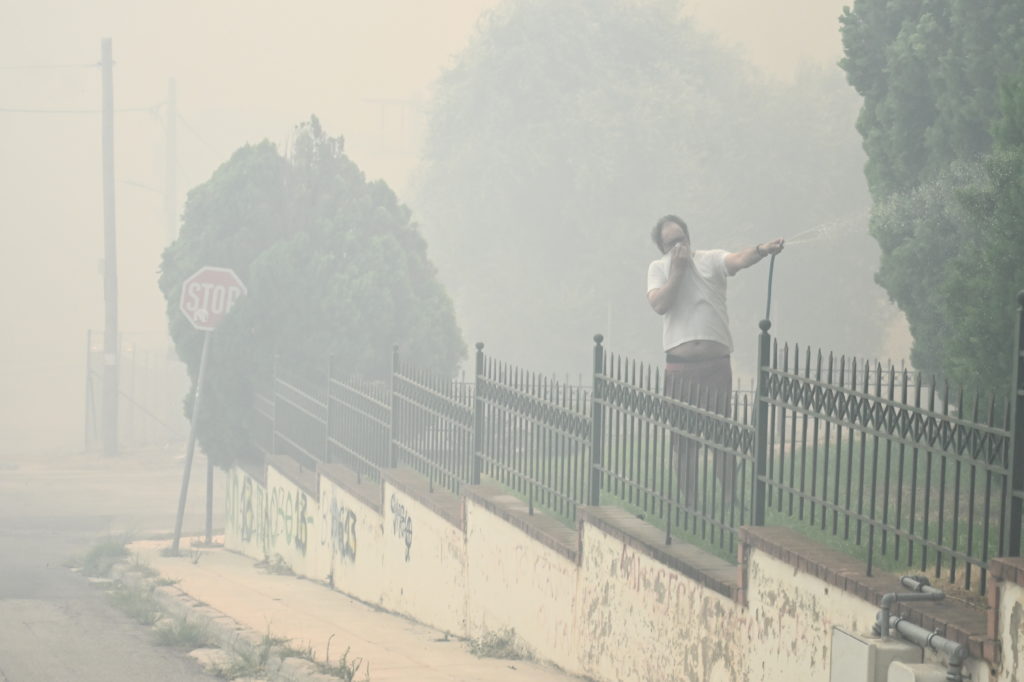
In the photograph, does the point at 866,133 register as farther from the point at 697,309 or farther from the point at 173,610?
the point at 173,610

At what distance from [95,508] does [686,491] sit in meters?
17.1

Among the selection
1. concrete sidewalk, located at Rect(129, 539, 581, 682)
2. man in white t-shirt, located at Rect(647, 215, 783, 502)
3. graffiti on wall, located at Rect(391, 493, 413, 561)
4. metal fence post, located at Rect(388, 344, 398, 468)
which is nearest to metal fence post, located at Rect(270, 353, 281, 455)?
concrete sidewalk, located at Rect(129, 539, 581, 682)

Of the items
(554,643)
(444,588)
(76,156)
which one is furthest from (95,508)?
(76,156)

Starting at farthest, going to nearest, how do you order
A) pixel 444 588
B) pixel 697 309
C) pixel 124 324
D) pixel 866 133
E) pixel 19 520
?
pixel 124 324 → pixel 19 520 → pixel 866 133 → pixel 444 588 → pixel 697 309

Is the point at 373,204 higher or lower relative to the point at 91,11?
lower

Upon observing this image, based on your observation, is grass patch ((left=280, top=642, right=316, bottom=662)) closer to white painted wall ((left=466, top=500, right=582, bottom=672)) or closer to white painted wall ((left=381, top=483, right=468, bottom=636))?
white painted wall ((left=466, top=500, right=582, bottom=672))

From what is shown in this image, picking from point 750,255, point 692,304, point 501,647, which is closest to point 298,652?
point 501,647

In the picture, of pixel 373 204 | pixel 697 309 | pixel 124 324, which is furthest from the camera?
pixel 124 324

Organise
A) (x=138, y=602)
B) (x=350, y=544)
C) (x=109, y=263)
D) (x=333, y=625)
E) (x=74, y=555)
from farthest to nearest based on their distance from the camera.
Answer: (x=109, y=263)
(x=74, y=555)
(x=350, y=544)
(x=138, y=602)
(x=333, y=625)

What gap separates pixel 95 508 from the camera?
2369 cm

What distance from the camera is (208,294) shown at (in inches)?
663

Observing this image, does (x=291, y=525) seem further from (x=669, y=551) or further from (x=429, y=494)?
(x=669, y=551)

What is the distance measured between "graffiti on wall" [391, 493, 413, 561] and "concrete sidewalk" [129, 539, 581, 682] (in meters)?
0.58

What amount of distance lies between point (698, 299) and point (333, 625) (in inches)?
155
